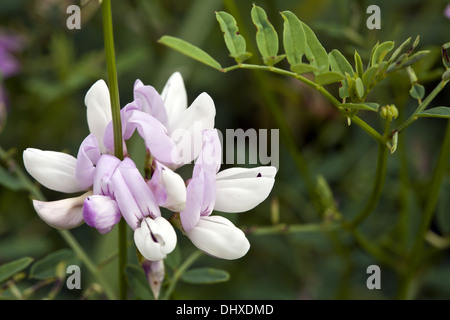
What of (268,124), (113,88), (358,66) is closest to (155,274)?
(113,88)

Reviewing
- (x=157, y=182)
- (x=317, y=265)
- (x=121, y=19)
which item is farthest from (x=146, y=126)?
(x=121, y=19)

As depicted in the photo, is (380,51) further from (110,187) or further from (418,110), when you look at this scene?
(110,187)

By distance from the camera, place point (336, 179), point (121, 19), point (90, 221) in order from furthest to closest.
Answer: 1. point (121, 19)
2. point (336, 179)
3. point (90, 221)

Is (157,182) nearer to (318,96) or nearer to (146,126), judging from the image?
(146,126)

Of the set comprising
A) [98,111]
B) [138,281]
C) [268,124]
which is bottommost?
[138,281]

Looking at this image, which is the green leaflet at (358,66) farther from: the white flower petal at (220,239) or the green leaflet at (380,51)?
the white flower petal at (220,239)

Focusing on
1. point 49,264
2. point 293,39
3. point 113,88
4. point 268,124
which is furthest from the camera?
point 268,124

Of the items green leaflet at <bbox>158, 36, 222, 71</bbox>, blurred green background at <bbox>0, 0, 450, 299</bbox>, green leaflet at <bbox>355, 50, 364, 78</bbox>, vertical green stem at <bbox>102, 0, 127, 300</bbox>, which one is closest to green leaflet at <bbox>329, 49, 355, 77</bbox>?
green leaflet at <bbox>355, 50, 364, 78</bbox>
